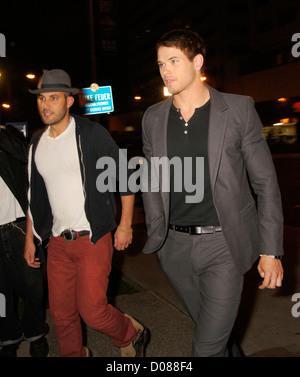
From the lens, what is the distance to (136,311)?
15.5ft

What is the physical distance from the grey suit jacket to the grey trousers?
3.5 inches

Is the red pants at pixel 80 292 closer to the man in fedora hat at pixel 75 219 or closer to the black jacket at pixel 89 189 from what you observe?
the man in fedora hat at pixel 75 219

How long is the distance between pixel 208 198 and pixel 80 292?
1.24m

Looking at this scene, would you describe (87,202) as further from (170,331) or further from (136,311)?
(136,311)

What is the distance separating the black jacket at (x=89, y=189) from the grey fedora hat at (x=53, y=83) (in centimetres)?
26

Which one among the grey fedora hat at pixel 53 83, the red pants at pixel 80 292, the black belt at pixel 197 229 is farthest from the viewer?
the grey fedora hat at pixel 53 83

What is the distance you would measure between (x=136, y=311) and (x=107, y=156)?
224 centimetres

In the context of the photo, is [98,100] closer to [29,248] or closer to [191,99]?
[29,248]

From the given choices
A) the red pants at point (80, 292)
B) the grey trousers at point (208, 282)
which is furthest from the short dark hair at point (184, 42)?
the red pants at point (80, 292)

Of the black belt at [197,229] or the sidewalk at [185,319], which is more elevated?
the black belt at [197,229]

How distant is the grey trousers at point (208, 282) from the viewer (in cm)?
252

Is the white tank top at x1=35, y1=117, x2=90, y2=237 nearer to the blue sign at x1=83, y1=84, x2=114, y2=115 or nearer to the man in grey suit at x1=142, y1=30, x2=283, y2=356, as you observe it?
the man in grey suit at x1=142, y1=30, x2=283, y2=356

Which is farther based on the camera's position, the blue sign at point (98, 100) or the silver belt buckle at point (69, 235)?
the blue sign at point (98, 100)

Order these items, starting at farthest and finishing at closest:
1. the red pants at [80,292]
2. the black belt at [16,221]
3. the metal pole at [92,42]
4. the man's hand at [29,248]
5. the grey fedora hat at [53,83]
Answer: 1. the metal pole at [92,42]
2. the black belt at [16,221]
3. the man's hand at [29,248]
4. the grey fedora hat at [53,83]
5. the red pants at [80,292]
